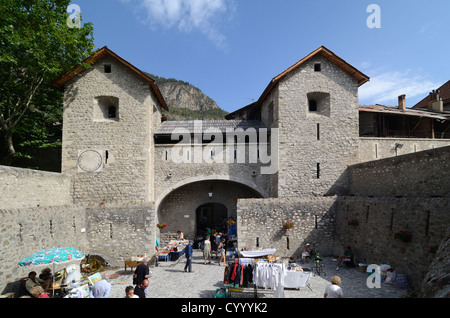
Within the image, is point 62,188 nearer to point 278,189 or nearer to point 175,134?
point 175,134

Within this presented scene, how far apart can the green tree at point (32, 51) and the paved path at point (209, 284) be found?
9721 millimetres

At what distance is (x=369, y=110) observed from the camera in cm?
1608

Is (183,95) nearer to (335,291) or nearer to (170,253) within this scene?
(170,253)

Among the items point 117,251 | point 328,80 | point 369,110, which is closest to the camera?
point 117,251

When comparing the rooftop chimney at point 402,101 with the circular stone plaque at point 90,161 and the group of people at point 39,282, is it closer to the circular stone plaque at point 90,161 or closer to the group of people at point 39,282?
the circular stone plaque at point 90,161

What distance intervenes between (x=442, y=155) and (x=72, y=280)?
12760 mm

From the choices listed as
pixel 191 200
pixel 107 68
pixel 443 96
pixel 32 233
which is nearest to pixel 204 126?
pixel 191 200

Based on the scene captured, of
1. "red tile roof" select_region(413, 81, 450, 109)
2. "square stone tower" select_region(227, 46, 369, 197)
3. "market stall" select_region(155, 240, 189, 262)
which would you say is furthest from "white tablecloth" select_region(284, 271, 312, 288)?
"red tile roof" select_region(413, 81, 450, 109)

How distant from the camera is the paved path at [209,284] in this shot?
779 cm


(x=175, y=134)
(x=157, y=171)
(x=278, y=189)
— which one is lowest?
(x=278, y=189)

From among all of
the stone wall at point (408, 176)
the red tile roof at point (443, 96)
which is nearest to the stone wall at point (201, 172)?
the stone wall at point (408, 176)

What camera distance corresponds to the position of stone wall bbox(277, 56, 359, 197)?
1375 centimetres

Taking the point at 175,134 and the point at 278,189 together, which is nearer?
the point at 278,189
